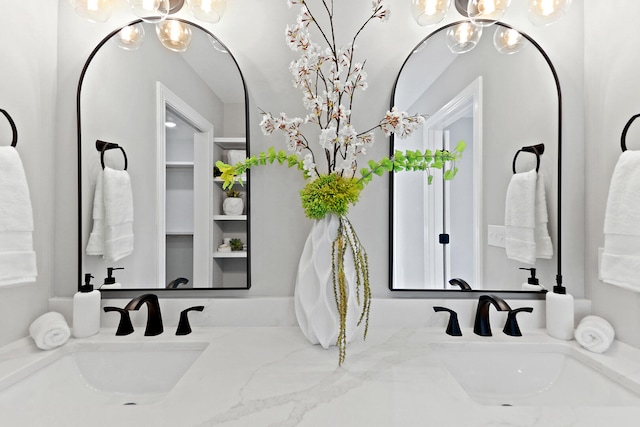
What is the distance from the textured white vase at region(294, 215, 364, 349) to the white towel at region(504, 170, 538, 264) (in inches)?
22.9

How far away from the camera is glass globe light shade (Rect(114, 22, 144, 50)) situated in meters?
1.16

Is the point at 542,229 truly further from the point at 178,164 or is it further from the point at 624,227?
the point at 178,164

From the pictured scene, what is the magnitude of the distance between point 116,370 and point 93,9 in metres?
1.15

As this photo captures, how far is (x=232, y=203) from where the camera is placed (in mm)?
1179

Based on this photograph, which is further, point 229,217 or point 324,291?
point 229,217

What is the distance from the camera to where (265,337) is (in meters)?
1.10

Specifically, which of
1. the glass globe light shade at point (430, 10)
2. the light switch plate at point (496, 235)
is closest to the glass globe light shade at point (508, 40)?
the glass globe light shade at point (430, 10)

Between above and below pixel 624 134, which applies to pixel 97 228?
below

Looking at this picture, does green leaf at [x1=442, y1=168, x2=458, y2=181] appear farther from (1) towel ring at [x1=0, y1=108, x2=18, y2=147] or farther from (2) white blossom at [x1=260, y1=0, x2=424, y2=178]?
(1) towel ring at [x1=0, y1=108, x2=18, y2=147]

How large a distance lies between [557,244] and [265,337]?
40.9 inches

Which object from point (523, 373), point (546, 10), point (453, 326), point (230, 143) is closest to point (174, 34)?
point (230, 143)

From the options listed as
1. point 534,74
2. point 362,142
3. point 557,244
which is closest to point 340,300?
point 362,142

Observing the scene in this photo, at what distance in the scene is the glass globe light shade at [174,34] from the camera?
45.9 inches

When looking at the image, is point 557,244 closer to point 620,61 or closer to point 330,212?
point 620,61
